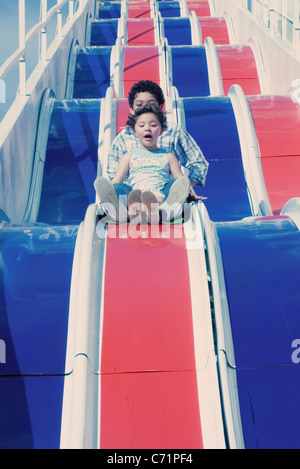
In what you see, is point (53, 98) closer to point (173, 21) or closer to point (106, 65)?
point (106, 65)

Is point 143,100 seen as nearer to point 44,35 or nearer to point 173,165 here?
point 173,165

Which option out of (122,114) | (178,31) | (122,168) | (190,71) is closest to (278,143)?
(122,114)

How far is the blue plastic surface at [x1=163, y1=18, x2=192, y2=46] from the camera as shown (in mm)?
8766

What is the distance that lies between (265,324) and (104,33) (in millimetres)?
7452

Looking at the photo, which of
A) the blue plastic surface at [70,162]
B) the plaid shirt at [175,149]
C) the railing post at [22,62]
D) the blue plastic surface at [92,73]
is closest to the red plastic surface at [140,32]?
the blue plastic surface at [92,73]

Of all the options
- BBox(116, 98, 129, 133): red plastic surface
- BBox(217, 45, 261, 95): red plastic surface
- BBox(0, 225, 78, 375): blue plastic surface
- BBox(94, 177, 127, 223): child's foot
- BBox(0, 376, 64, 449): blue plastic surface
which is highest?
BBox(217, 45, 261, 95): red plastic surface

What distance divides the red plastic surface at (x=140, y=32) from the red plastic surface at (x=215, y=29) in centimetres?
70

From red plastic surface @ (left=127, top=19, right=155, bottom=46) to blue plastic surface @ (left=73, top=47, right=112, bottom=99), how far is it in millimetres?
1058

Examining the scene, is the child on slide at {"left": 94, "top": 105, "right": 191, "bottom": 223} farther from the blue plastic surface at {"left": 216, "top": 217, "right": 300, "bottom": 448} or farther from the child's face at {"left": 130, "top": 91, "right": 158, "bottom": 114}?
the child's face at {"left": 130, "top": 91, "right": 158, "bottom": 114}

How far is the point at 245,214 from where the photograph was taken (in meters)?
4.52

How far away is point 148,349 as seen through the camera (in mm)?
2631

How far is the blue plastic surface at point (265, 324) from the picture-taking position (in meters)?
2.50

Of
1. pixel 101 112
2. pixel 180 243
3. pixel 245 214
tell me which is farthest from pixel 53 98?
pixel 180 243

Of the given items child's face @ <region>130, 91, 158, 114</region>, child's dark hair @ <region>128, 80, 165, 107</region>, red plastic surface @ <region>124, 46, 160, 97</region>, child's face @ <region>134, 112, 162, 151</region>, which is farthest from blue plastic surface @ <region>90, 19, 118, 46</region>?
child's face @ <region>134, 112, 162, 151</region>
